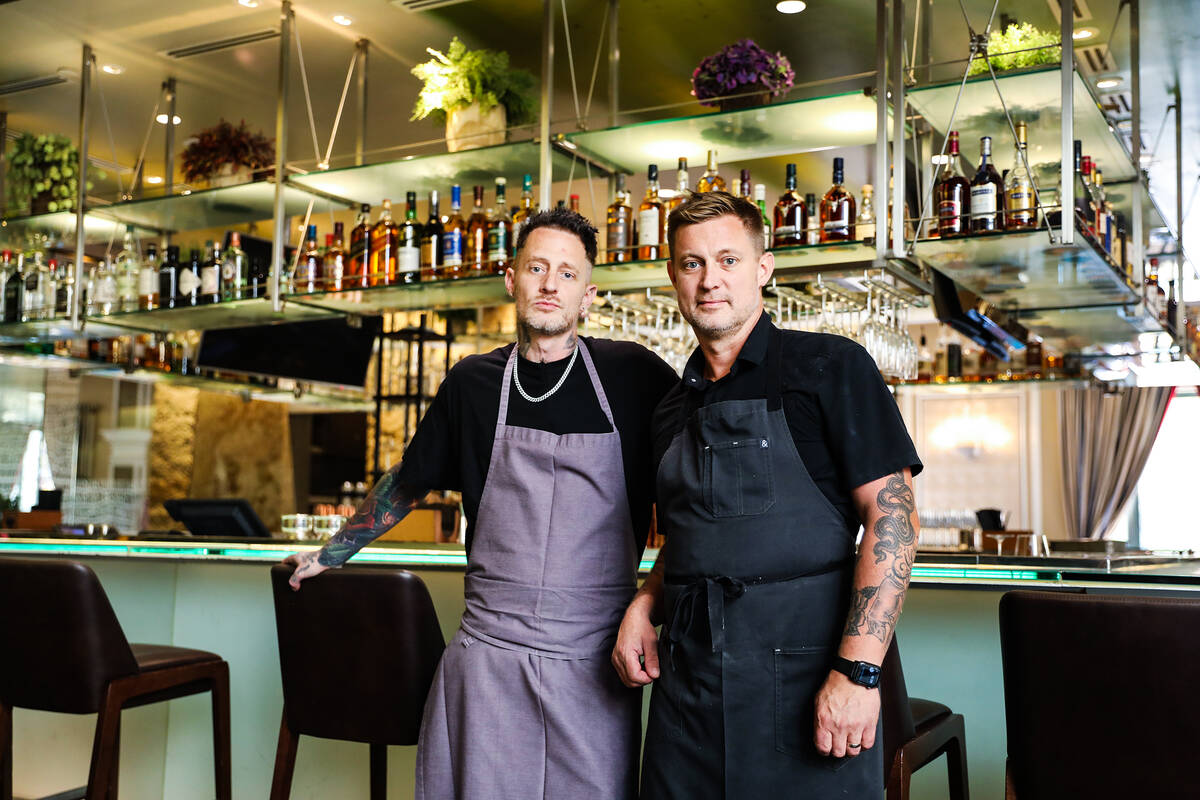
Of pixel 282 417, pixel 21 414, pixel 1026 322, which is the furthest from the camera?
pixel 282 417

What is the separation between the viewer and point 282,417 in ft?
30.9

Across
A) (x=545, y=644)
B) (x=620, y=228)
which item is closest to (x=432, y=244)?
(x=620, y=228)

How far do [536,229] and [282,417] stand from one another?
7.81 metres

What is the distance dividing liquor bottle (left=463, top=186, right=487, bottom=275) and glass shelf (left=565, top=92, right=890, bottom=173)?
16.6 inches

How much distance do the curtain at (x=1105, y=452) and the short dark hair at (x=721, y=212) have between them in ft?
28.0

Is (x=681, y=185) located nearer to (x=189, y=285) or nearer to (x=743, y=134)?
(x=743, y=134)

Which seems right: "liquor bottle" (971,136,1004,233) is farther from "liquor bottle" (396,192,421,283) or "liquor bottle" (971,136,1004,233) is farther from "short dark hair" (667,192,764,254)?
"liquor bottle" (396,192,421,283)

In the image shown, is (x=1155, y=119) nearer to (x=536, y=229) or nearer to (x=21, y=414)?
(x=536, y=229)

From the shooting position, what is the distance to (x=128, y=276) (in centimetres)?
452

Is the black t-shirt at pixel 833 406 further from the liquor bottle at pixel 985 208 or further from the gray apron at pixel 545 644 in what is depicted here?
the liquor bottle at pixel 985 208

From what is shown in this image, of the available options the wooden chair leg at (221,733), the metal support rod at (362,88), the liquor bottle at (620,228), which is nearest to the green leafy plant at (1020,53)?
the liquor bottle at (620,228)

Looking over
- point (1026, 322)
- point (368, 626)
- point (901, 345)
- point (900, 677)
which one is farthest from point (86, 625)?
point (1026, 322)

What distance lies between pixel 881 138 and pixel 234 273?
101 inches

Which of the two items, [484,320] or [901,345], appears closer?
[901,345]
